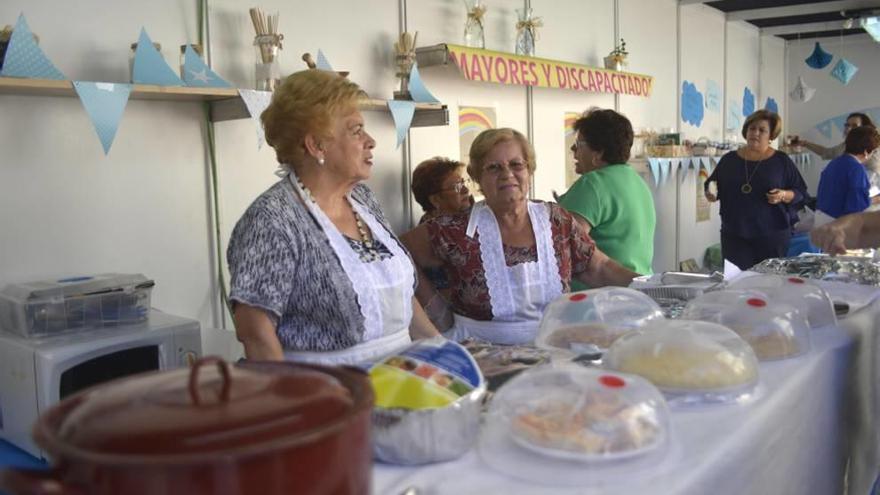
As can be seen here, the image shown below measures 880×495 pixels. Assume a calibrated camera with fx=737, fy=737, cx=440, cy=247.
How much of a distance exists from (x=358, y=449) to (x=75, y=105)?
195 cm

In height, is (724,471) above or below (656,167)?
below

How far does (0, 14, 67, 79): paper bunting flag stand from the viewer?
1.87 meters

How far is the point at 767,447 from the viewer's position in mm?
1256

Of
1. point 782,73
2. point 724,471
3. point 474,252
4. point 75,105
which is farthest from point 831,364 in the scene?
point 782,73

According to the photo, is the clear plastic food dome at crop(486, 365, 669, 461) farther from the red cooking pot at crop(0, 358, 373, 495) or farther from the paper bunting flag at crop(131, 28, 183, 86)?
the paper bunting flag at crop(131, 28, 183, 86)

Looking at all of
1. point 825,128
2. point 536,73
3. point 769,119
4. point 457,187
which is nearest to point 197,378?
point 457,187

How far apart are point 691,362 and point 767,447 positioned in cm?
19

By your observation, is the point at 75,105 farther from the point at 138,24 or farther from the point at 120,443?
the point at 120,443

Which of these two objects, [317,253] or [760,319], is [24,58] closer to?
[317,253]

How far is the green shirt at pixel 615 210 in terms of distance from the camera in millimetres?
2924

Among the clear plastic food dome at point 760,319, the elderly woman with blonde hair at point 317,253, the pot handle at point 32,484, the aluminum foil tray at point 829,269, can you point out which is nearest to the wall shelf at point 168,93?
the elderly woman with blonde hair at point 317,253

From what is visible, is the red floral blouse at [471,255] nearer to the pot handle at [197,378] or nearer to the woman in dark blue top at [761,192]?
the pot handle at [197,378]

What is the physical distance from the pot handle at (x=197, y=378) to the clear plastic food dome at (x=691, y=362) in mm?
807

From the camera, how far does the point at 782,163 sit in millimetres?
4691
